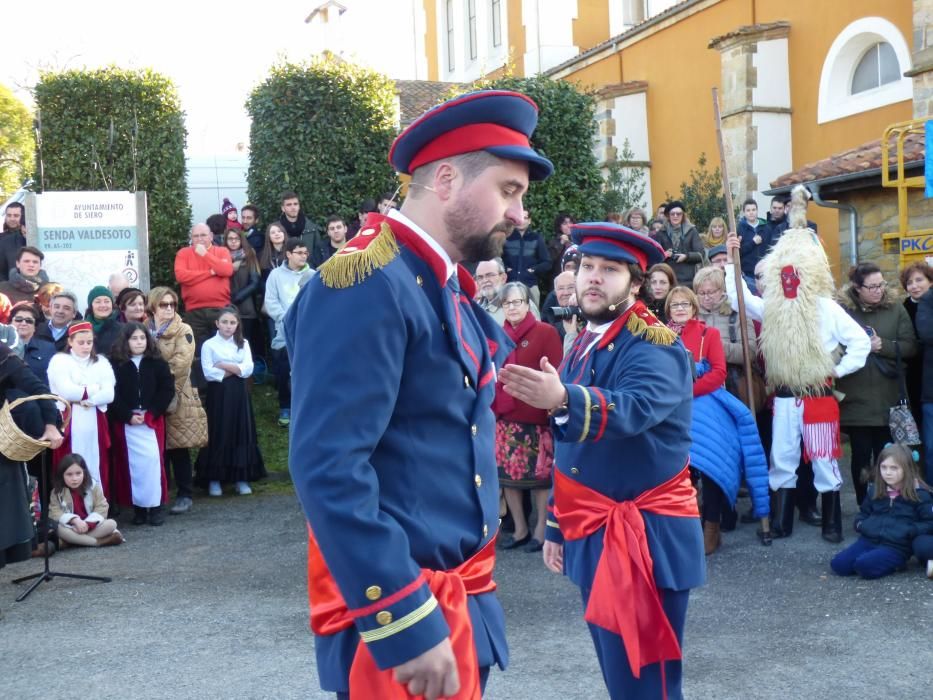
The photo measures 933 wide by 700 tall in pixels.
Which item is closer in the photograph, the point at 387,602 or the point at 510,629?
the point at 387,602

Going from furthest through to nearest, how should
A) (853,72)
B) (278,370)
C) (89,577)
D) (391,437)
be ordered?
1. (853,72)
2. (278,370)
3. (89,577)
4. (391,437)

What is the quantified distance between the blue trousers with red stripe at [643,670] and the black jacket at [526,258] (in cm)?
854

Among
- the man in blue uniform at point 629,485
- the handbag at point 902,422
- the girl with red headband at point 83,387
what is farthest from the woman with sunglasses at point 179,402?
the man in blue uniform at point 629,485

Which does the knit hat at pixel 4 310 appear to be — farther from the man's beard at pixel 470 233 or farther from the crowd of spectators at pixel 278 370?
the man's beard at pixel 470 233

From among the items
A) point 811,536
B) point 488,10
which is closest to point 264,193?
point 811,536

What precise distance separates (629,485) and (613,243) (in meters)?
0.89

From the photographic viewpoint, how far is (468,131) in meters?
2.35

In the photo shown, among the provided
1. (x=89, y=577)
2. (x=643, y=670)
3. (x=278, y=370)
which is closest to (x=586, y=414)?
(x=643, y=670)

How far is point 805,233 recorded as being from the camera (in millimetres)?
8117

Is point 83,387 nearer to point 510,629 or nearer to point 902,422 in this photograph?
point 510,629

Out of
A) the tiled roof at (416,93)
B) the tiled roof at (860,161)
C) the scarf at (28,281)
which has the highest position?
the tiled roof at (416,93)

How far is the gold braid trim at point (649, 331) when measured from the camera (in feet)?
12.9

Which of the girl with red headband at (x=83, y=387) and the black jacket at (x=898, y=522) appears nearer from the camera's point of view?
the black jacket at (x=898, y=522)

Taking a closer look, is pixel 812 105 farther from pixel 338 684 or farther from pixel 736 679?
pixel 338 684
